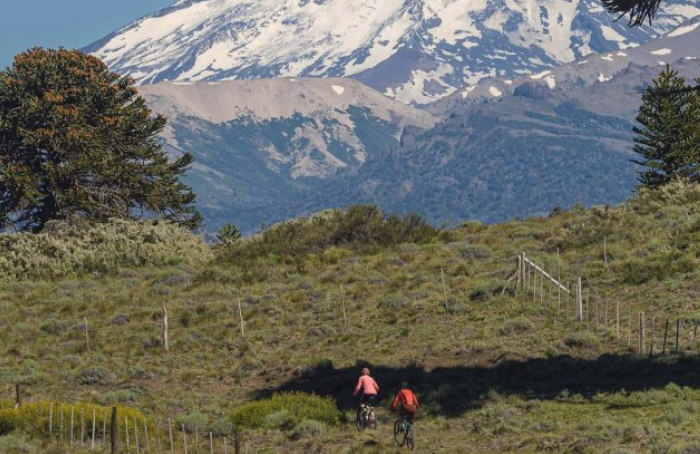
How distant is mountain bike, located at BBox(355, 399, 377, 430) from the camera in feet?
94.5

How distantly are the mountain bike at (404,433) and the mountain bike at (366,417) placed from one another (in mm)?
1740

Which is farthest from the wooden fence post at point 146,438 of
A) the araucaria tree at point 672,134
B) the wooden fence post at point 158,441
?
the araucaria tree at point 672,134

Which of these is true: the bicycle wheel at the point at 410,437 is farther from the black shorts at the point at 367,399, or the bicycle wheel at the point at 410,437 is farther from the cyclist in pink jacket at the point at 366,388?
the black shorts at the point at 367,399

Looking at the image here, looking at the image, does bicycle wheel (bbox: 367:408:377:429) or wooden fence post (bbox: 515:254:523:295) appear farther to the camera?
wooden fence post (bbox: 515:254:523:295)

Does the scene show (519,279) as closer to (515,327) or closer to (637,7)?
(515,327)

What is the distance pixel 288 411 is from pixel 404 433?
4318 millimetres

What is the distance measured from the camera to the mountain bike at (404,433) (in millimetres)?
26516

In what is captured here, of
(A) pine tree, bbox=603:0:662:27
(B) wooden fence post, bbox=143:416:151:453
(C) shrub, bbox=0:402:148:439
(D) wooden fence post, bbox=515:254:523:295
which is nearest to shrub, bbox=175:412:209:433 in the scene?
(C) shrub, bbox=0:402:148:439

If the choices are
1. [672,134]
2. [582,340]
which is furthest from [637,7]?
[672,134]

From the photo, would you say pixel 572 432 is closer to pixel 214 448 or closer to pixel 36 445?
pixel 214 448

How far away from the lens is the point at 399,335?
3881cm

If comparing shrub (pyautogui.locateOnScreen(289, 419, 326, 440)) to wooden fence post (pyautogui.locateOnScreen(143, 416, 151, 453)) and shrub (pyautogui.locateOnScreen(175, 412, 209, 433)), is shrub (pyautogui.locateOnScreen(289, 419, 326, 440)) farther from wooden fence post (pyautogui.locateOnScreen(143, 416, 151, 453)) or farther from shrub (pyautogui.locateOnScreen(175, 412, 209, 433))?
wooden fence post (pyautogui.locateOnScreen(143, 416, 151, 453))

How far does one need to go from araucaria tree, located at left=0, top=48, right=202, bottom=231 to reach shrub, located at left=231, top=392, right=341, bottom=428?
3352 centimetres

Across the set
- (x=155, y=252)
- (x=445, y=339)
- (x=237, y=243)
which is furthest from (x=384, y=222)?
(x=445, y=339)
